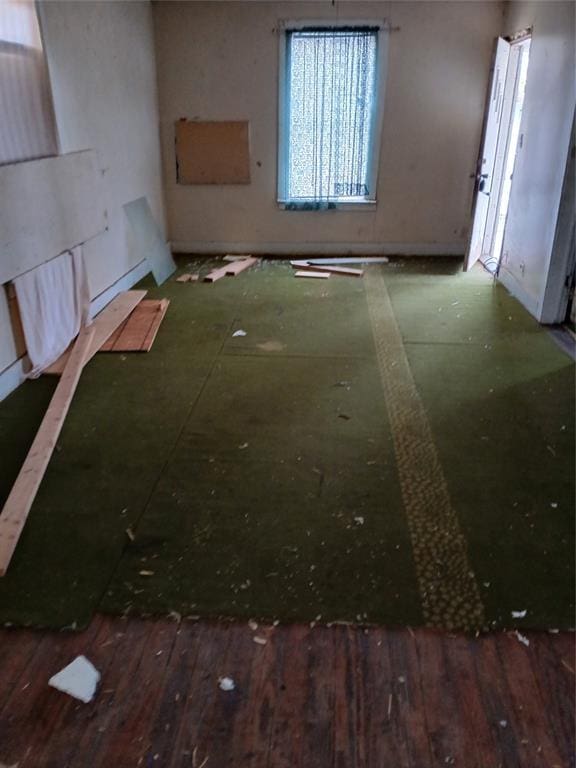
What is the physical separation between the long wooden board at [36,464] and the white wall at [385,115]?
3553 mm

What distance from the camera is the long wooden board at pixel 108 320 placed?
153 inches

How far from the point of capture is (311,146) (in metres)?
6.42

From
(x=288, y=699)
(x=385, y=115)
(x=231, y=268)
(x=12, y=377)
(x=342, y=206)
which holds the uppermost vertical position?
(x=385, y=115)

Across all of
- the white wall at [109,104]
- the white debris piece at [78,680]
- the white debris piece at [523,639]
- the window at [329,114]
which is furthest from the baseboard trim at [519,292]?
the white debris piece at [78,680]

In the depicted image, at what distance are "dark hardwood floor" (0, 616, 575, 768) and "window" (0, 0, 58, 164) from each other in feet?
10.00

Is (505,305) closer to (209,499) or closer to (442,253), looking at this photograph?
(442,253)

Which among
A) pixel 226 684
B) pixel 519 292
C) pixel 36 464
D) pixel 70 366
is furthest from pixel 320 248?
pixel 226 684

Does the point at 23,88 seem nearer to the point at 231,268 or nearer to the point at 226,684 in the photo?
the point at 231,268

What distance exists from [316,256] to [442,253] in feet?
5.06

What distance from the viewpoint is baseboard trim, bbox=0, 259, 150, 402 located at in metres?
3.48

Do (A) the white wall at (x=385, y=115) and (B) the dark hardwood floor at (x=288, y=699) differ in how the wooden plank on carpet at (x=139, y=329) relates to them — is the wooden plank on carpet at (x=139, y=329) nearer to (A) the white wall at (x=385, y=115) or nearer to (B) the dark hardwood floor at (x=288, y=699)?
(A) the white wall at (x=385, y=115)

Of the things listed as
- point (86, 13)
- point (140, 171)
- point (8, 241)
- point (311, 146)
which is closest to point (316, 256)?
point (311, 146)

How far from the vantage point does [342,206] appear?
6711mm

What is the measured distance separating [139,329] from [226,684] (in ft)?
10.6
